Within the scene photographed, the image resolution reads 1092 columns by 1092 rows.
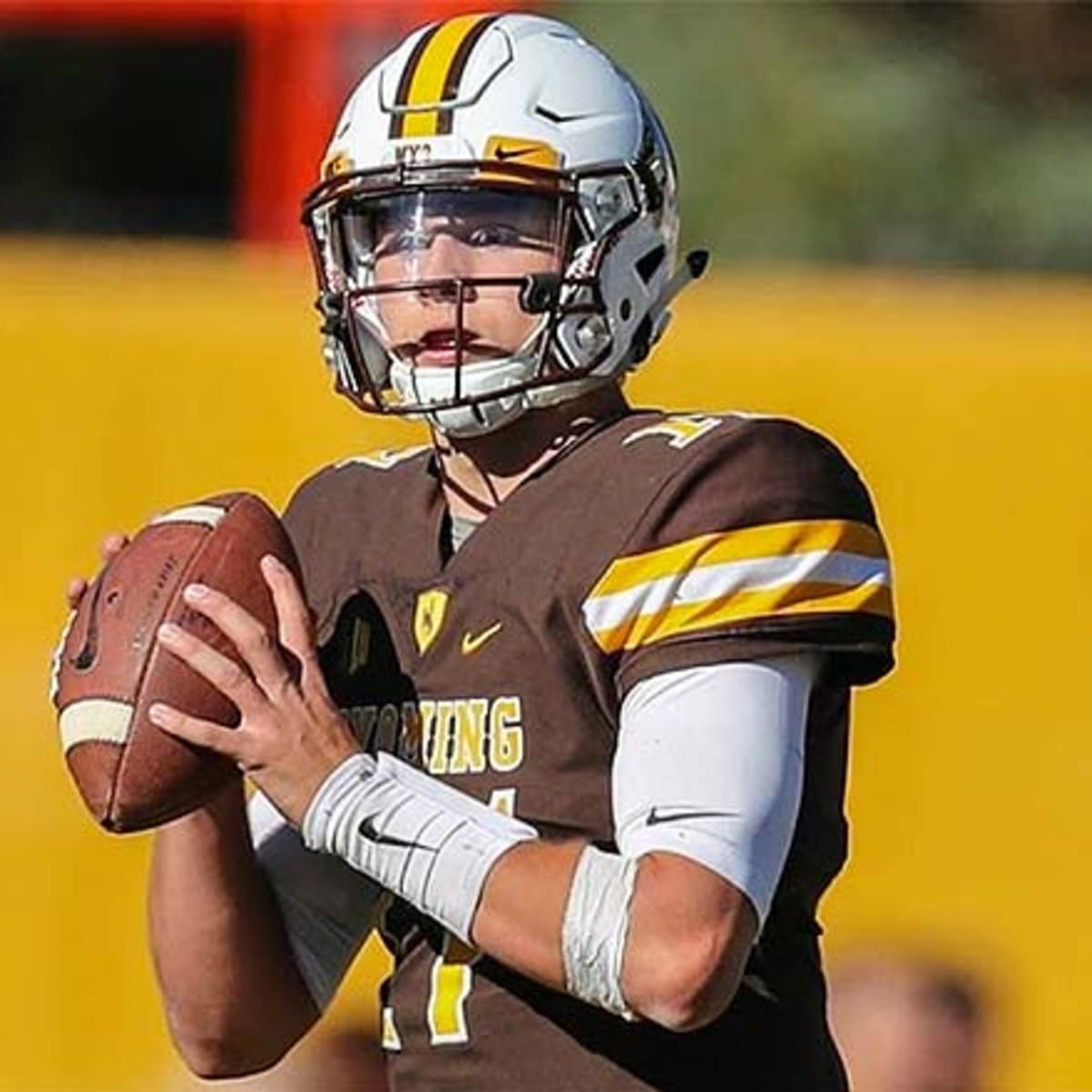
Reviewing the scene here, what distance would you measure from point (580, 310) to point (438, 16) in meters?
3.24

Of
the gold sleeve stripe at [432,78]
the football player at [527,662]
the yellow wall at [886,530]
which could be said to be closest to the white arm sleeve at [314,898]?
the football player at [527,662]

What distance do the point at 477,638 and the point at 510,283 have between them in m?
0.30

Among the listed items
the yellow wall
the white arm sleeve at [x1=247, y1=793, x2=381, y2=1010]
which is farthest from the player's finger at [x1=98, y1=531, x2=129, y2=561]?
the yellow wall

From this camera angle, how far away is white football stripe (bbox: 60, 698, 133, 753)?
3.32 meters

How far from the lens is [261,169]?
6766mm

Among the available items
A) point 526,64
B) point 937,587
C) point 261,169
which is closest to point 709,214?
point 261,169

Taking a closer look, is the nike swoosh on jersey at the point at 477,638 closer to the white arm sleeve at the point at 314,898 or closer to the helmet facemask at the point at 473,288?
the helmet facemask at the point at 473,288

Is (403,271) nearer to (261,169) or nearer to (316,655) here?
(316,655)

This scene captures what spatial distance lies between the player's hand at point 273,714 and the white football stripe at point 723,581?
23cm

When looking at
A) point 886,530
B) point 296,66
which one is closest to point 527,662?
point 886,530

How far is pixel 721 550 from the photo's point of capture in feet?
10.7

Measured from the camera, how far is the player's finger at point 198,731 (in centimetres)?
322

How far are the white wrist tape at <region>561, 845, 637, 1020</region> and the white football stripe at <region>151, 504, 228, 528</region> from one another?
1.57 ft

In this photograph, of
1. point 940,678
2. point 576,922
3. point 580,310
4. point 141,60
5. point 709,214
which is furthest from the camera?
point 141,60
